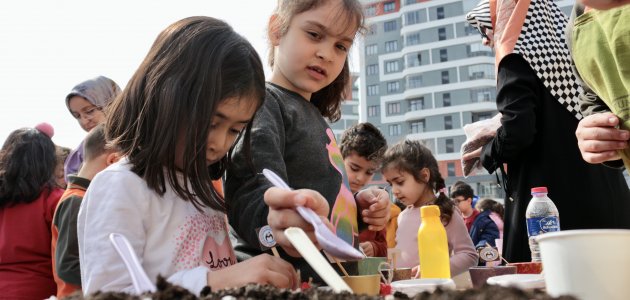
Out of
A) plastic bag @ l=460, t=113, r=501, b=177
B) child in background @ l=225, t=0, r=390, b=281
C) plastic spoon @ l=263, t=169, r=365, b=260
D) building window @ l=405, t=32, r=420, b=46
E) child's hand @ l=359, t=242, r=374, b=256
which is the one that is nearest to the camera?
plastic spoon @ l=263, t=169, r=365, b=260

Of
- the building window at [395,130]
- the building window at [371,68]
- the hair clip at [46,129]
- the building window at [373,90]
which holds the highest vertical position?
the building window at [371,68]

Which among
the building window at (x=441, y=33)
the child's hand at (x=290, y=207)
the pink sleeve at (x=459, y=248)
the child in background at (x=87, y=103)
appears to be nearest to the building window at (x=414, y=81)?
the building window at (x=441, y=33)

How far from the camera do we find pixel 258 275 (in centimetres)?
134

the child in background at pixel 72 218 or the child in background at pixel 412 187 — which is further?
the child in background at pixel 412 187

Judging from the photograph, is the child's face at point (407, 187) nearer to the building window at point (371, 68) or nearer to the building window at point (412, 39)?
the building window at point (412, 39)

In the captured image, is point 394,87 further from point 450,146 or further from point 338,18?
point 338,18

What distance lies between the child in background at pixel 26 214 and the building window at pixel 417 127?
160ft

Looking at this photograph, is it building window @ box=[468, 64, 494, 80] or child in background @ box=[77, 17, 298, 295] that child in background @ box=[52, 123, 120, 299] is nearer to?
child in background @ box=[77, 17, 298, 295]

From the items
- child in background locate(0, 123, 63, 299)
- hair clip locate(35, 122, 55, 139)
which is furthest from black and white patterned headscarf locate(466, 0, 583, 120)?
hair clip locate(35, 122, 55, 139)

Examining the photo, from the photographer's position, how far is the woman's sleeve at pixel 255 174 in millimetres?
1726

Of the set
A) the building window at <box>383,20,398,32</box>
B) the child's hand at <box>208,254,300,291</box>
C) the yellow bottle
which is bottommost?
the yellow bottle

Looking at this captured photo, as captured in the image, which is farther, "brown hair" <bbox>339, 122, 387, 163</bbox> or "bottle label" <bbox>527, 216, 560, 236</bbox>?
"brown hair" <bbox>339, 122, 387, 163</bbox>

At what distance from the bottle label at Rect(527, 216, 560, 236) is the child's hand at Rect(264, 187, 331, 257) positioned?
1.39m

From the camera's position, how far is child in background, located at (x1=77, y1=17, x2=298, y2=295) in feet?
5.05
